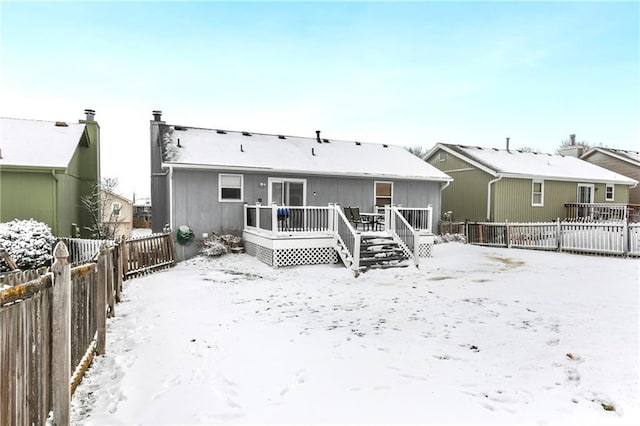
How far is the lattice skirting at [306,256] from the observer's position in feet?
37.2

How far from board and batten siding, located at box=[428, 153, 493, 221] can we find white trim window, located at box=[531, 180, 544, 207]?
2932mm

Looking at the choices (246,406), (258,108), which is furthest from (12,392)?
(258,108)

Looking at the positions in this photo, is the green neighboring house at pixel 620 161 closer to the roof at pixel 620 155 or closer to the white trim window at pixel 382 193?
the roof at pixel 620 155

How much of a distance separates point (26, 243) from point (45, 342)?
964 centimetres

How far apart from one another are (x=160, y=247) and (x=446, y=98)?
61.9ft

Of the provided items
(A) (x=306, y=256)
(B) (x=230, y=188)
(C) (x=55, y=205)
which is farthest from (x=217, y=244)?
(C) (x=55, y=205)

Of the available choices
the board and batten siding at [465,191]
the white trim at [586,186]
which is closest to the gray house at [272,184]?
the board and batten siding at [465,191]

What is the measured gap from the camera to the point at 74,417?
3287 mm

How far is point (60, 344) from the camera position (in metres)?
3.06

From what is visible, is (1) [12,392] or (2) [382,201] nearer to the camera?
(1) [12,392]

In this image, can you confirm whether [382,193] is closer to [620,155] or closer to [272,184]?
[272,184]

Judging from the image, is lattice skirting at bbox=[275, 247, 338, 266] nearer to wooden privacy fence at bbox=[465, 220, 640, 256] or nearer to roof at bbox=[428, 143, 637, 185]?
wooden privacy fence at bbox=[465, 220, 640, 256]

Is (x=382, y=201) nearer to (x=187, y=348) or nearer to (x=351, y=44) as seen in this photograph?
(x=351, y=44)

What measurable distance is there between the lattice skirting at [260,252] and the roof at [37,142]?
6601mm
